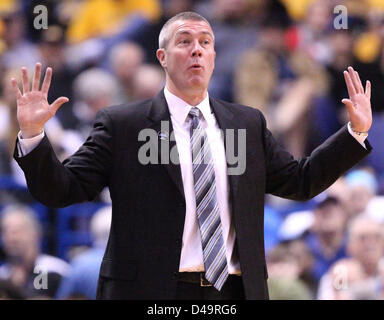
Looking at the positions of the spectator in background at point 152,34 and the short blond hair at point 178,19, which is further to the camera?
the spectator in background at point 152,34

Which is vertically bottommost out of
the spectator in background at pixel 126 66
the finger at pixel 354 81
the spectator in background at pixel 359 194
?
the finger at pixel 354 81

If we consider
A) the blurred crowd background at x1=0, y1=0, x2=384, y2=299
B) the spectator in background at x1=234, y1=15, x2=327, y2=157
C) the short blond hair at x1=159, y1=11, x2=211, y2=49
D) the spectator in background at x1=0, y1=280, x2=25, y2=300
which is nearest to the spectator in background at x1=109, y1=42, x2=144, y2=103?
the blurred crowd background at x1=0, y1=0, x2=384, y2=299

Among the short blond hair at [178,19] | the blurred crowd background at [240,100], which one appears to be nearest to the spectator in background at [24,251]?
the blurred crowd background at [240,100]

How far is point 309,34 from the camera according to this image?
6844mm

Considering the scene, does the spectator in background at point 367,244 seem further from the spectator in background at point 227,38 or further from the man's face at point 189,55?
the man's face at point 189,55

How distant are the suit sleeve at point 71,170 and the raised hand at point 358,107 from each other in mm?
872

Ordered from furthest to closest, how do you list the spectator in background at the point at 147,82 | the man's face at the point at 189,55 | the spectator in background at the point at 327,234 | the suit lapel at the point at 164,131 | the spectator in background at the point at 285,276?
the spectator in background at the point at 147,82, the spectator in background at the point at 327,234, the spectator in background at the point at 285,276, the man's face at the point at 189,55, the suit lapel at the point at 164,131

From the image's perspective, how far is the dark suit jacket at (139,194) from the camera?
288 cm

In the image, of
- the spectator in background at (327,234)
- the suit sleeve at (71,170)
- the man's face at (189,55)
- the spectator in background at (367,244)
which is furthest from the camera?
the spectator in background at (327,234)

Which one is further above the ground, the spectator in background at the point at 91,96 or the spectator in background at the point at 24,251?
the spectator in background at the point at 91,96

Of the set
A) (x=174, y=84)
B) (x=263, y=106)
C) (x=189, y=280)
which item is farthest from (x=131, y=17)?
(x=189, y=280)
